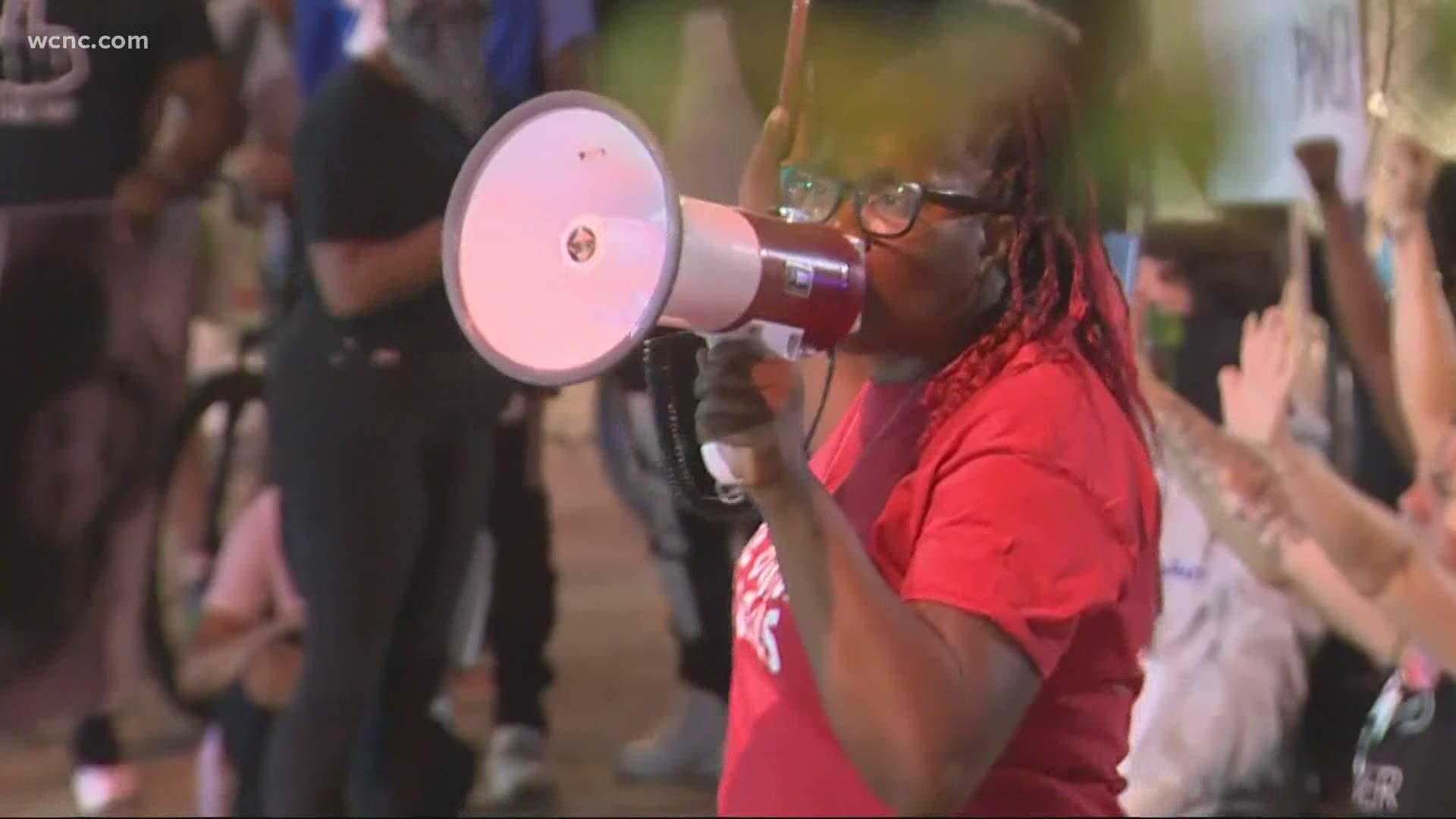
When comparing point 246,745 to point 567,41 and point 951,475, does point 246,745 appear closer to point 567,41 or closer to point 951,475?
point 567,41

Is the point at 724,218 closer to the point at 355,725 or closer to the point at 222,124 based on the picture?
the point at 355,725

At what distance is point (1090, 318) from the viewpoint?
767mm

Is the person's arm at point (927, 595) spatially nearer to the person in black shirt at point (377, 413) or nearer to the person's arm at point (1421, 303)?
the person in black shirt at point (377, 413)

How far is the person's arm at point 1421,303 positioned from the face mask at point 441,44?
3.23 ft

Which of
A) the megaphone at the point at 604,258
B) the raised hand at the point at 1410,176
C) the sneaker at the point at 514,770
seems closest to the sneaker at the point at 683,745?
the sneaker at the point at 514,770

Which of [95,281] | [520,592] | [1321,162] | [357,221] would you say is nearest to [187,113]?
[95,281]

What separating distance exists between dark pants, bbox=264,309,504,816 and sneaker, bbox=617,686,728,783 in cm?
47

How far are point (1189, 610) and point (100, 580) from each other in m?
1.48

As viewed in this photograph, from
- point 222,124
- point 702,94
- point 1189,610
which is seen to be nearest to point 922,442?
point 702,94

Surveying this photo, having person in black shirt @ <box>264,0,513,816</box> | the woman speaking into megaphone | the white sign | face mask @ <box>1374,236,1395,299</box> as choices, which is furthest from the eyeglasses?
face mask @ <box>1374,236,1395,299</box>

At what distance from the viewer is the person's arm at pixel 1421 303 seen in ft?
5.35

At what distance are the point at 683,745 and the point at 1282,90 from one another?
3.86ft

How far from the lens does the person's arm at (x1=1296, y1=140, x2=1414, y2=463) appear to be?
1826mm

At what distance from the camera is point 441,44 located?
1579 mm
